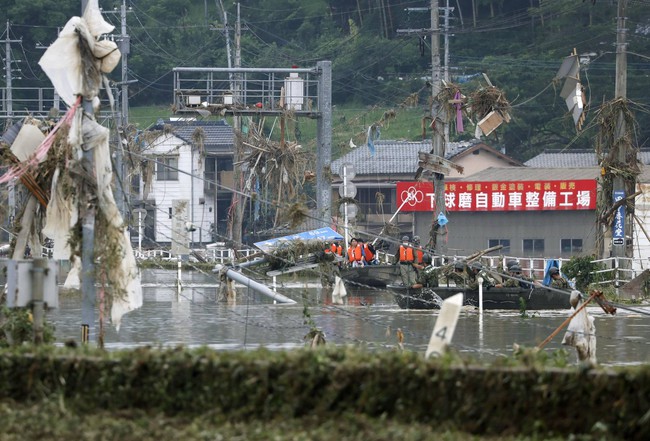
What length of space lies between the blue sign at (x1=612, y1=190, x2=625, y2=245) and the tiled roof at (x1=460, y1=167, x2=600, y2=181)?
19130 millimetres

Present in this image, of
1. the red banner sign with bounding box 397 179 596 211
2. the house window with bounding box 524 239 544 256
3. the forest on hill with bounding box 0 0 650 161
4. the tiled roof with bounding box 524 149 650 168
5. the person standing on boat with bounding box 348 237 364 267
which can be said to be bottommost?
the person standing on boat with bounding box 348 237 364 267

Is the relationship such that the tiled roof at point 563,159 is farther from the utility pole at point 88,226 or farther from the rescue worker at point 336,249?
the utility pole at point 88,226

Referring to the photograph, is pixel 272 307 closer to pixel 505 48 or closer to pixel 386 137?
pixel 505 48

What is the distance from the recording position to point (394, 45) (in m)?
78.4

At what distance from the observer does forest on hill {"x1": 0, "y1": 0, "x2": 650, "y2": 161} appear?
6856 cm

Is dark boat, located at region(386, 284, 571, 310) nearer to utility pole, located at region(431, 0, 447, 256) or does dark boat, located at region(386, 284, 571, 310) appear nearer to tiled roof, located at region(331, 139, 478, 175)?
utility pole, located at region(431, 0, 447, 256)

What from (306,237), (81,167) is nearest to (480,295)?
(306,237)

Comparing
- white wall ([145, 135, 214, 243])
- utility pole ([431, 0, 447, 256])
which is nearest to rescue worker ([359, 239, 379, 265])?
utility pole ([431, 0, 447, 256])

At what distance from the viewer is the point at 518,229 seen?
2261 inches

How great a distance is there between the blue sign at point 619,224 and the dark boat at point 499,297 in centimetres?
459

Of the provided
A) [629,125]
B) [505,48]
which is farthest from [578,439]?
[505,48]

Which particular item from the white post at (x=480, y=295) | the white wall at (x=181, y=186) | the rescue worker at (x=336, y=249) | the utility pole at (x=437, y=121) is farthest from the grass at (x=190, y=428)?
the white wall at (x=181, y=186)

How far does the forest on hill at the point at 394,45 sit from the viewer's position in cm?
6856

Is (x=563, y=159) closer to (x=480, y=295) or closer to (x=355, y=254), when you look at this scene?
(x=355, y=254)
